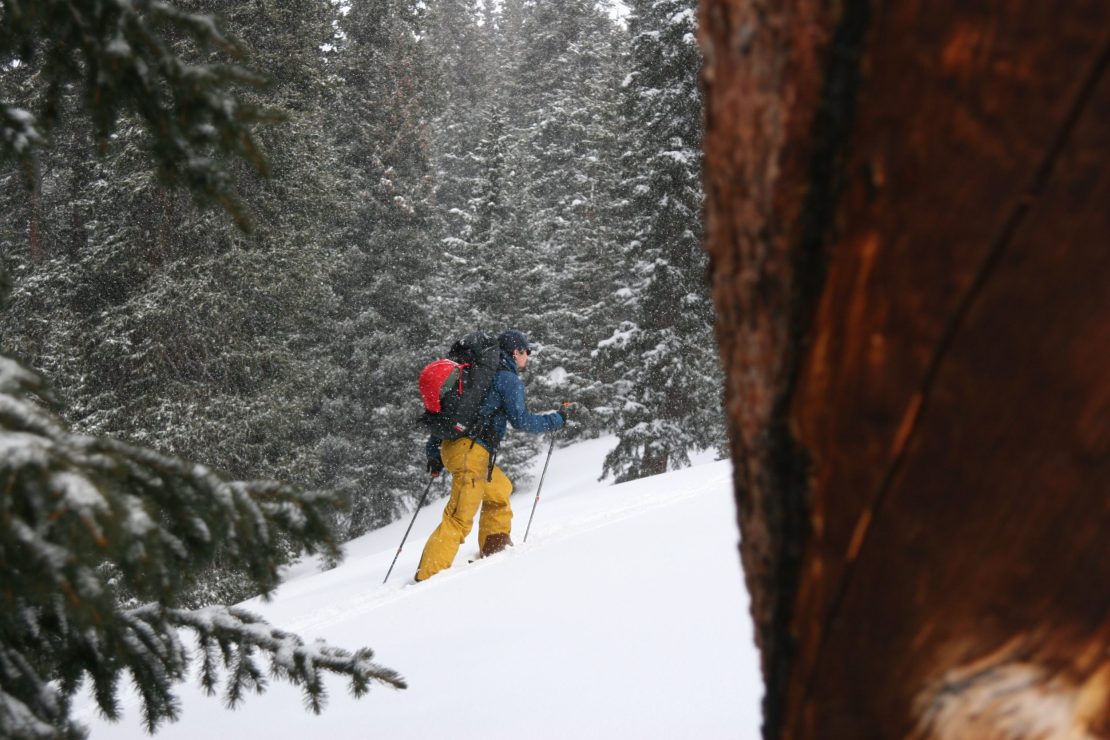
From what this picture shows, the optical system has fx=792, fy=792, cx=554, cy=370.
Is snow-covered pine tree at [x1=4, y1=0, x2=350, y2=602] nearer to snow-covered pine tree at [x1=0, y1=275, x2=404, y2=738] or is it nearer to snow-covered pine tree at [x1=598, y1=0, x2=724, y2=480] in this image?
snow-covered pine tree at [x1=598, y1=0, x2=724, y2=480]

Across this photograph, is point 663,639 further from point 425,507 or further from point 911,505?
point 425,507

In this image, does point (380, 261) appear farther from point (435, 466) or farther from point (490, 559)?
point (490, 559)

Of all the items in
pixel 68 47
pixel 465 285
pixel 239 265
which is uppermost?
pixel 465 285

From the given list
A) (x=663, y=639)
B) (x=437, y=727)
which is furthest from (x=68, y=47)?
(x=663, y=639)

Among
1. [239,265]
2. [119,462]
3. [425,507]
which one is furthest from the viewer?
[425,507]

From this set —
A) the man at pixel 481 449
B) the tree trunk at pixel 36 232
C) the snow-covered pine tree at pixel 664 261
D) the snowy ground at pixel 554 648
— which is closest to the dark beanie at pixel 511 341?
the man at pixel 481 449

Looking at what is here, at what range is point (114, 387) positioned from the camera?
12.3m

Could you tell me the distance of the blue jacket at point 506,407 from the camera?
6578 millimetres

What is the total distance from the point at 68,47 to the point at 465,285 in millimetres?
21963

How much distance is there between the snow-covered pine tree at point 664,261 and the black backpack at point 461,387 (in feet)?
33.3

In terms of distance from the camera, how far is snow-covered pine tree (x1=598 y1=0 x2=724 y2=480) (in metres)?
16.0

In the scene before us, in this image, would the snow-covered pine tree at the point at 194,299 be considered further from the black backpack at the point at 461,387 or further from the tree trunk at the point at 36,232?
the black backpack at the point at 461,387

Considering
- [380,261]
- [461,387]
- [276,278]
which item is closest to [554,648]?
Answer: [461,387]

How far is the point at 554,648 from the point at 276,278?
10.7 m
